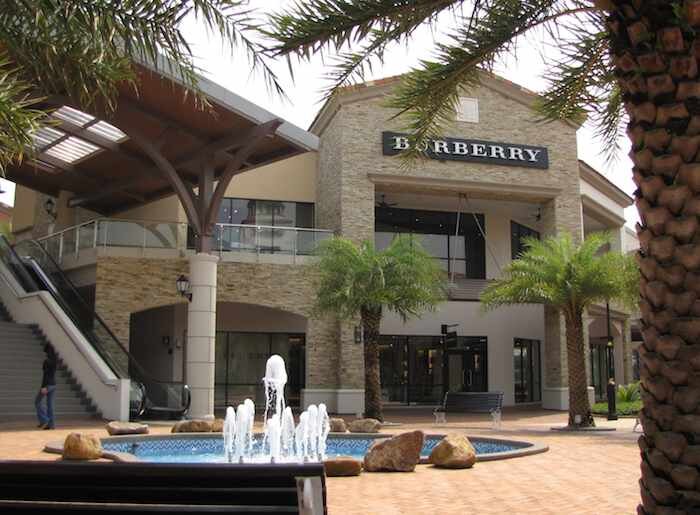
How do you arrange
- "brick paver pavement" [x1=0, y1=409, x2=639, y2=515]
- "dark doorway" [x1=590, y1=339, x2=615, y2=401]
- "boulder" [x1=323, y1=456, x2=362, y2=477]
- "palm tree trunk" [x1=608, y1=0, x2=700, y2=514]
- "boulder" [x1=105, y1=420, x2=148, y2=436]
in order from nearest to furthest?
1. "palm tree trunk" [x1=608, y1=0, x2=700, y2=514]
2. "brick paver pavement" [x1=0, y1=409, x2=639, y2=515]
3. "boulder" [x1=323, y1=456, x2=362, y2=477]
4. "boulder" [x1=105, y1=420, x2=148, y2=436]
5. "dark doorway" [x1=590, y1=339, x2=615, y2=401]

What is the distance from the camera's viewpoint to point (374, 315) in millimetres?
21656

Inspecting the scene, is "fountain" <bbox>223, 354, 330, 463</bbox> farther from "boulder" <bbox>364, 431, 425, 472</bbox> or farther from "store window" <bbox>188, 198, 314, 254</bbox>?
"store window" <bbox>188, 198, 314, 254</bbox>

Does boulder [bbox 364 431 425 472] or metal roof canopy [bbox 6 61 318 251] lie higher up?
metal roof canopy [bbox 6 61 318 251]

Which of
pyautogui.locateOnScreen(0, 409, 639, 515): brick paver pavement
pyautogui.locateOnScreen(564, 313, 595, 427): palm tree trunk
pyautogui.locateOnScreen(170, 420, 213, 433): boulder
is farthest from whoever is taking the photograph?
pyautogui.locateOnScreen(564, 313, 595, 427): palm tree trunk

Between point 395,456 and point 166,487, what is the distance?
8.06m

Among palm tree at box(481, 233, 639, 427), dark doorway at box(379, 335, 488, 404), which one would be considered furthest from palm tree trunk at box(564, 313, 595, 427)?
dark doorway at box(379, 335, 488, 404)

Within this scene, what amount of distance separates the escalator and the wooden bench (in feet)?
24.3

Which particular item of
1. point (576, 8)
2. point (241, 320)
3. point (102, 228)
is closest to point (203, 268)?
point (102, 228)

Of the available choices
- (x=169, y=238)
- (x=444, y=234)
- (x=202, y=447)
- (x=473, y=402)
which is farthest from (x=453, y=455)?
(x=444, y=234)

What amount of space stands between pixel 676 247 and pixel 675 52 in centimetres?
112

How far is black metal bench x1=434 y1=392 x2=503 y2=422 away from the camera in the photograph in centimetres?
2220

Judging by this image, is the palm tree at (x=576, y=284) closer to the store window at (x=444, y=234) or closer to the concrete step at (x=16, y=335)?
the store window at (x=444, y=234)

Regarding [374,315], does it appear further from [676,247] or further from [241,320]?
[676,247]

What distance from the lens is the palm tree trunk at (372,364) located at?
21.3 meters
